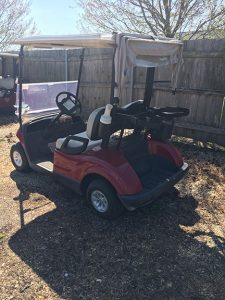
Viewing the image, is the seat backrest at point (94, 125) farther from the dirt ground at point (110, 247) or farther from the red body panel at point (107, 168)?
the dirt ground at point (110, 247)

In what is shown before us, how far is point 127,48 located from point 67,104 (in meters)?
2.11

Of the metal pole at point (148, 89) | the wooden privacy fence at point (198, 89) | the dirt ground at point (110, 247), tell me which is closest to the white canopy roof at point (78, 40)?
the metal pole at point (148, 89)

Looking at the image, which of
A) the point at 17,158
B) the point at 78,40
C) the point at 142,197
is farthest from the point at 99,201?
the point at 17,158

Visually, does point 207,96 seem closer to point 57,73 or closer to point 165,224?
point 165,224

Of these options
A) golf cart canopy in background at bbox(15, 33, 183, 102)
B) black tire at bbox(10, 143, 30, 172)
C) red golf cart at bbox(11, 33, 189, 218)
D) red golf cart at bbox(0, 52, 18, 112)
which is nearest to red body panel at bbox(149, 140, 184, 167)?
red golf cart at bbox(11, 33, 189, 218)

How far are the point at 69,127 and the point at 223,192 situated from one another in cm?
269

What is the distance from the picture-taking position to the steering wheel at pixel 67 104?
5.08 m

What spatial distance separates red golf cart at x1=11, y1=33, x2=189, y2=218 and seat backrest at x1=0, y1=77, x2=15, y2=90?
556 cm

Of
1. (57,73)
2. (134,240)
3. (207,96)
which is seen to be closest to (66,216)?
(134,240)

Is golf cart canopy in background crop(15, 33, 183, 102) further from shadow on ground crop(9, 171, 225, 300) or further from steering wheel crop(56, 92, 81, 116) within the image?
shadow on ground crop(9, 171, 225, 300)

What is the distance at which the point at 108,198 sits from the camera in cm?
381

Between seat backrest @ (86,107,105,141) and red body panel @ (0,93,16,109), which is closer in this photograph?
seat backrest @ (86,107,105,141)

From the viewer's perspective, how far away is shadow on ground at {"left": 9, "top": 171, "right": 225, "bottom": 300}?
2.89m

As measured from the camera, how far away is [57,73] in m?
10.2
